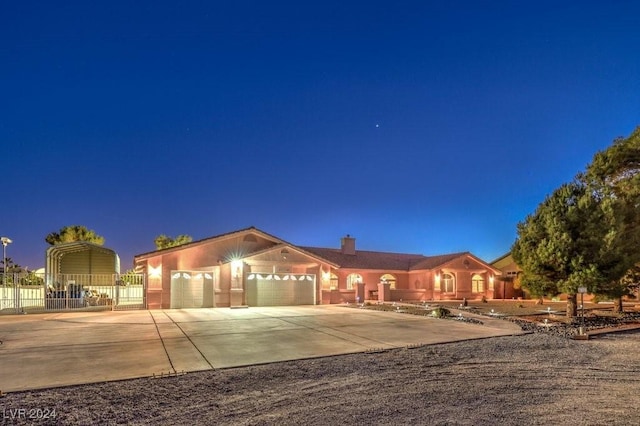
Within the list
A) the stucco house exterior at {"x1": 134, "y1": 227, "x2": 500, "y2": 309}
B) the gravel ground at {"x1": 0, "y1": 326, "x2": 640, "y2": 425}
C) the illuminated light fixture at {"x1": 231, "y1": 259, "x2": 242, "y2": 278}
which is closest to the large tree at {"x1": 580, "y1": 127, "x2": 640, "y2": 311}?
the gravel ground at {"x1": 0, "y1": 326, "x2": 640, "y2": 425}

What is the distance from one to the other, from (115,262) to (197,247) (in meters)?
11.3

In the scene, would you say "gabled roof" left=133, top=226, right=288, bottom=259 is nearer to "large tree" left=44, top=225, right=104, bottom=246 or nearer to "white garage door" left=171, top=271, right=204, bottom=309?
"white garage door" left=171, top=271, right=204, bottom=309

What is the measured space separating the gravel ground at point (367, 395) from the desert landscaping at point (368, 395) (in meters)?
0.01

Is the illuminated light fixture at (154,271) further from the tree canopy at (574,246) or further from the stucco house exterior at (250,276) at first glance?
the tree canopy at (574,246)

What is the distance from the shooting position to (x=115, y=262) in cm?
2827

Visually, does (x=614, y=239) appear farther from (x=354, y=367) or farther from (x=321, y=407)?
(x=321, y=407)

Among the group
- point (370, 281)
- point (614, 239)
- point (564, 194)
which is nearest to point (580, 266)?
point (614, 239)

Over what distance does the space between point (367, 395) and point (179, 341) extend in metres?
6.17

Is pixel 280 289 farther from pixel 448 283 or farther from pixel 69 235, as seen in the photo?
pixel 69 235

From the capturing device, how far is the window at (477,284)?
1254 inches

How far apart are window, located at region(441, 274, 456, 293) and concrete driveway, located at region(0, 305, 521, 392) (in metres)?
16.9

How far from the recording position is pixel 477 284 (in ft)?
105

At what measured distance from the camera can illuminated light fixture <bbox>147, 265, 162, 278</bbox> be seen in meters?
19.8

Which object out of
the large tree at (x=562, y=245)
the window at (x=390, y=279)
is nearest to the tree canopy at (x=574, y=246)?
the large tree at (x=562, y=245)
